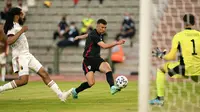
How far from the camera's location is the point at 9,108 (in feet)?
34.9

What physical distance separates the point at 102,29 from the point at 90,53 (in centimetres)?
55

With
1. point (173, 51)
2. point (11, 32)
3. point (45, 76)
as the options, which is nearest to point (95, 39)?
point (45, 76)

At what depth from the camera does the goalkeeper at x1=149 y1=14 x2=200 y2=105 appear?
10.5 m

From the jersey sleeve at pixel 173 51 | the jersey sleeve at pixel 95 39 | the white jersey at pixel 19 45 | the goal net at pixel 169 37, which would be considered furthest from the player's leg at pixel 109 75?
the jersey sleeve at pixel 173 51

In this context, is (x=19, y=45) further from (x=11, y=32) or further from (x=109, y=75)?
(x=109, y=75)

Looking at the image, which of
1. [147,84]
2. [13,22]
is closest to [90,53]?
[13,22]

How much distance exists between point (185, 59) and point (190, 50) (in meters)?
0.18

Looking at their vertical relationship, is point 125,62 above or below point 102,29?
A: below

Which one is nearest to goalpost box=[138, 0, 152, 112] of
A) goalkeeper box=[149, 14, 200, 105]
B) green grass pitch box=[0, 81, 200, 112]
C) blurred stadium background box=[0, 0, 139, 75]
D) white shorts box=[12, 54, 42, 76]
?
green grass pitch box=[0, 81, 200, 112]

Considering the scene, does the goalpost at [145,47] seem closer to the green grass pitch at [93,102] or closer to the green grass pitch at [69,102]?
the green grass pitch at [93,102]

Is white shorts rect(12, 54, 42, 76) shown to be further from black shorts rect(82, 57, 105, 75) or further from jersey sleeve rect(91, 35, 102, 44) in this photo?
jersey sleeve rect(91, 35, 102, 44)

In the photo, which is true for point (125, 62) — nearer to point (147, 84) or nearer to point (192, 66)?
point (192, 66)

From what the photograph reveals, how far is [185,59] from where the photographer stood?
10703 mm

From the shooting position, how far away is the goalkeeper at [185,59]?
34.4ft
